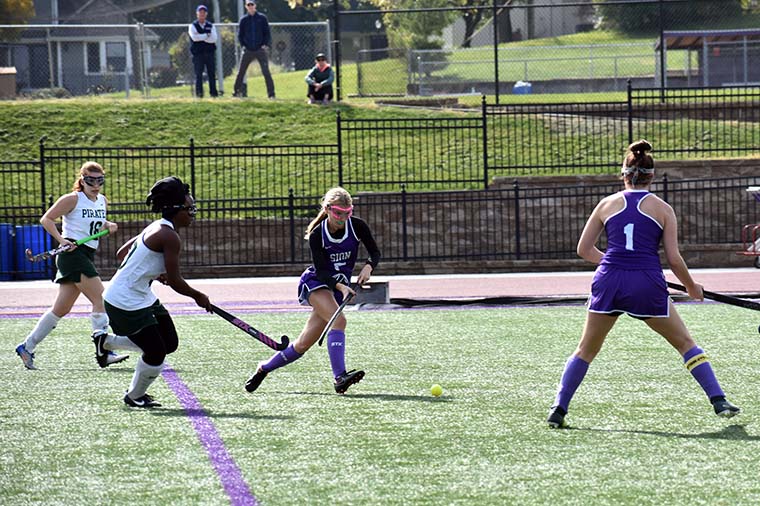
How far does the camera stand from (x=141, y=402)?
26.8 ft

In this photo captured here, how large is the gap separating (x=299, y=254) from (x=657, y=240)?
528 inches

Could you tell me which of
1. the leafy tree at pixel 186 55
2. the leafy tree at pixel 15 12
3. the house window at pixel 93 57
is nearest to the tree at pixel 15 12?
the leafy tree at pixel 15 12

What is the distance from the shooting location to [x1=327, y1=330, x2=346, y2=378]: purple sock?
8602mm

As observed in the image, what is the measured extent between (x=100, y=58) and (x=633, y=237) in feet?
84.9

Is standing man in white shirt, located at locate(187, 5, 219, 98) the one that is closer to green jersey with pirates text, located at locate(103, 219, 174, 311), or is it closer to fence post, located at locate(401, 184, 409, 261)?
fence post, located at locate(401, 184, 409, 261)

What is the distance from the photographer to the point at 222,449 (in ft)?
22.3

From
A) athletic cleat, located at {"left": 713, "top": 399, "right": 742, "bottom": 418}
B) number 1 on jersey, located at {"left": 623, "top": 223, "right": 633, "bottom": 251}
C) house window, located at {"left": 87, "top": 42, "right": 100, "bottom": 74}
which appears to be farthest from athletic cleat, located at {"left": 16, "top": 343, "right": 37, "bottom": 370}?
house window, located at {"left": 87, "top": 42, "right": 100, "bottom": 74}

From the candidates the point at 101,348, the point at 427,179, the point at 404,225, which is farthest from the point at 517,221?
the point at 101,348

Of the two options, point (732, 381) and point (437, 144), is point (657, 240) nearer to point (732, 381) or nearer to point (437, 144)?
point (732, 381)

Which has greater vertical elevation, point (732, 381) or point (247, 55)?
point (247, 55)

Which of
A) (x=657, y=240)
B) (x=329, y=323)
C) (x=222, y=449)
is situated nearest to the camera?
(x=222, y=449)

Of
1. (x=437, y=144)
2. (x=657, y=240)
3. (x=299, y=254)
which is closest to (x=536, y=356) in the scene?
(x=657, y=240)

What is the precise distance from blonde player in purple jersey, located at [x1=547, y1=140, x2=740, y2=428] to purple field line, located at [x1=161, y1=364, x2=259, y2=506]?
2011mm

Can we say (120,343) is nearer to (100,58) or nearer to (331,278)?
(331,278)
